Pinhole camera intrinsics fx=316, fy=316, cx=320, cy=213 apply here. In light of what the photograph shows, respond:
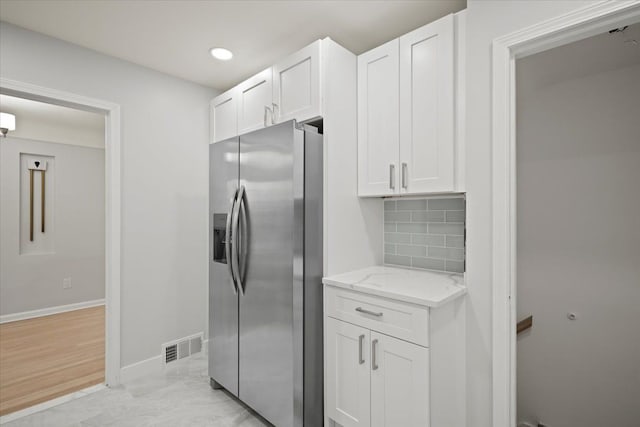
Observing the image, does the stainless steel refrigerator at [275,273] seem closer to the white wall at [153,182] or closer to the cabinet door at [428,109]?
the cabinet door at [428,109]

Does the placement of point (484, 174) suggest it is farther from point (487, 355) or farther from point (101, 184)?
point (101, 184)

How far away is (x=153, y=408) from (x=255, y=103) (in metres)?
2.27

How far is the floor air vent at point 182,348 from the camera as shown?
2.78 m

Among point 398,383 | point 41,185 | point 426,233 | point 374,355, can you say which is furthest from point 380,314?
point 41,185

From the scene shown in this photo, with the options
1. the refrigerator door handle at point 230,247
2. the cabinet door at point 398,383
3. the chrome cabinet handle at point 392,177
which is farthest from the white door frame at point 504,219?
the refrigerator door handle at point 230,247

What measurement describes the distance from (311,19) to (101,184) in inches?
172

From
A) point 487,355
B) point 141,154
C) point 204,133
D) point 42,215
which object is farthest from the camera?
point 42,215

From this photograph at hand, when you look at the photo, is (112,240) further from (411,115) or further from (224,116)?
(411,115)

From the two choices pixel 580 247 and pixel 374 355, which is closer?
pixel 374 355

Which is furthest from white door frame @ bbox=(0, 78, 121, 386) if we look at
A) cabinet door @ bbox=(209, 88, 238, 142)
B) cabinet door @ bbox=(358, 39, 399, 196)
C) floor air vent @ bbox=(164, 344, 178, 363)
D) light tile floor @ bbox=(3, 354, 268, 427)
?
cabinet door @ bbox=(358, 39, 399, 196)

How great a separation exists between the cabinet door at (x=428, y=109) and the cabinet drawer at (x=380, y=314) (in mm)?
657

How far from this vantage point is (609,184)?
1.88 metres

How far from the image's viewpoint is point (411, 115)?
181cm

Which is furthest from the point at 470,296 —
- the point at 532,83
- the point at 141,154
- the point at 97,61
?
the point at 97,61
